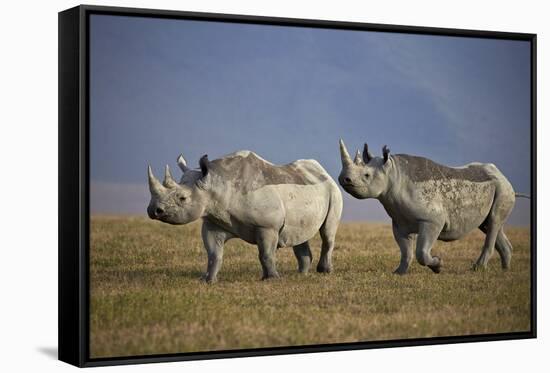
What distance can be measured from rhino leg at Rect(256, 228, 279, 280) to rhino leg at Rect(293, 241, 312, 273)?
0.71 meters

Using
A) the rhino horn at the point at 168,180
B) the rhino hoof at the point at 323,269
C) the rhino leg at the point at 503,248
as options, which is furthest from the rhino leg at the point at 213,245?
the rhino leg at the point at 503,248

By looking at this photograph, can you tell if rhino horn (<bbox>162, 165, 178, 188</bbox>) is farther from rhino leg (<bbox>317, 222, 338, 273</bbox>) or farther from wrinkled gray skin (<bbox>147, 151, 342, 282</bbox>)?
rhino leg (<bbox>317, 222, 338, 273</bbox>)

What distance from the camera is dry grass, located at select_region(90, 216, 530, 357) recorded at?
13.1m

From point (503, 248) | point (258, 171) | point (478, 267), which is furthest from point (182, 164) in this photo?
point (503, 248)

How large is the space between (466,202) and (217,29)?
3737mm

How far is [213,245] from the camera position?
47.1 feet

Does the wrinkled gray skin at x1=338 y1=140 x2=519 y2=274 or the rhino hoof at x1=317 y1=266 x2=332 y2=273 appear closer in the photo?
the wrinkled gray skin at x1=338 y1=140 x2=519 y2=274

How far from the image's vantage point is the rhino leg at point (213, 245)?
46.8 ft

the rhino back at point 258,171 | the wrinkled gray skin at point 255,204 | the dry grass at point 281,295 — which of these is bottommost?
the dry grass at point 281,295

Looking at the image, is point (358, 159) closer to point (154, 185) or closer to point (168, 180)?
point (168, 180)

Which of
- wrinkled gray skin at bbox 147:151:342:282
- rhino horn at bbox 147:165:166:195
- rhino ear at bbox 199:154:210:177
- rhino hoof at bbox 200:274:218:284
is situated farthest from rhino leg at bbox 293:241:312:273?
rhino horn at bbox 147:165:166:195

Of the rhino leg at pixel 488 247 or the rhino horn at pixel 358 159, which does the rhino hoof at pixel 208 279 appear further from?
the rhino leg at pixel 488 247

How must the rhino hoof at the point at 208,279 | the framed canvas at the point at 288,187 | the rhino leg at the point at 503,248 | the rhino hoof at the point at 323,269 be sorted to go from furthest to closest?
the rhino leg at the point at 503,248 → the rhino hoof at the point at 323,269 → the rhino hoof at the point at 208,279 → the framed canvas at the point at 288,187

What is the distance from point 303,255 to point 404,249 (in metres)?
1.14
